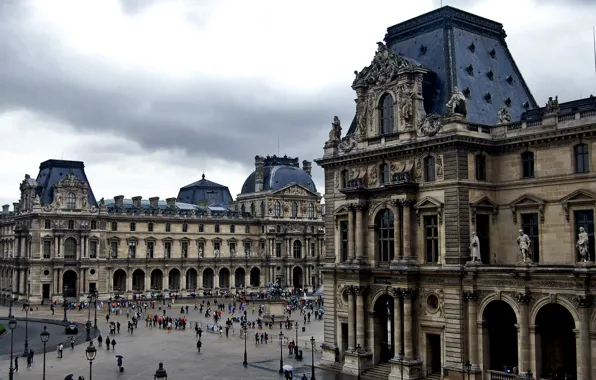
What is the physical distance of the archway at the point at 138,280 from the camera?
124 metres

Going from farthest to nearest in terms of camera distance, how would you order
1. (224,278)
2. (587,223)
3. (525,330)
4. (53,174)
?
(224,278), (53,174), (587,223), (525,330)

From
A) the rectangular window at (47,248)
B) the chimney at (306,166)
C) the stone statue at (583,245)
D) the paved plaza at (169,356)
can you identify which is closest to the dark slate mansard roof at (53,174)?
the rectangular window at (47,248)

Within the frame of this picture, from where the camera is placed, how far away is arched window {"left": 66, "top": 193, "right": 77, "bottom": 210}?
115562 millimetres

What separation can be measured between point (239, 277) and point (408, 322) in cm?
8969

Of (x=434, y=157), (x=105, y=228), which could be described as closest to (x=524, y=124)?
(x=434, y=157)

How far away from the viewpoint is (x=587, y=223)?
140 feet

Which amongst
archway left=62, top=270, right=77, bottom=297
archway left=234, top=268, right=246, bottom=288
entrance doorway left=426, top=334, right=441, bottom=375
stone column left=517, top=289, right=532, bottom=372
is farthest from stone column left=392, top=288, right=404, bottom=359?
archway left=234, top=268, right=246, bottom=288

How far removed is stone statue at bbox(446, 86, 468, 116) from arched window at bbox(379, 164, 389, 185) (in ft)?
21.9

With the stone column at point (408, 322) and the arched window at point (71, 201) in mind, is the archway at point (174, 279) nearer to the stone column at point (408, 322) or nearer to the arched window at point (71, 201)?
the arched window at point (71, 201)

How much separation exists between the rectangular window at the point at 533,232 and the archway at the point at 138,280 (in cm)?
8873

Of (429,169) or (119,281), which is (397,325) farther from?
(119,281)

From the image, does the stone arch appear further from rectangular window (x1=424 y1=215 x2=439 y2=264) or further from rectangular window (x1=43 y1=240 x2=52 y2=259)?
rectangular window (x1=43 y1=240 x2=52 y2=259)

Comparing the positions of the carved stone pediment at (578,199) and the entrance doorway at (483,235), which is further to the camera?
the entrance doorway at (483,235)

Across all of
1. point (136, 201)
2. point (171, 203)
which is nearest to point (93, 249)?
point (136, 201)
